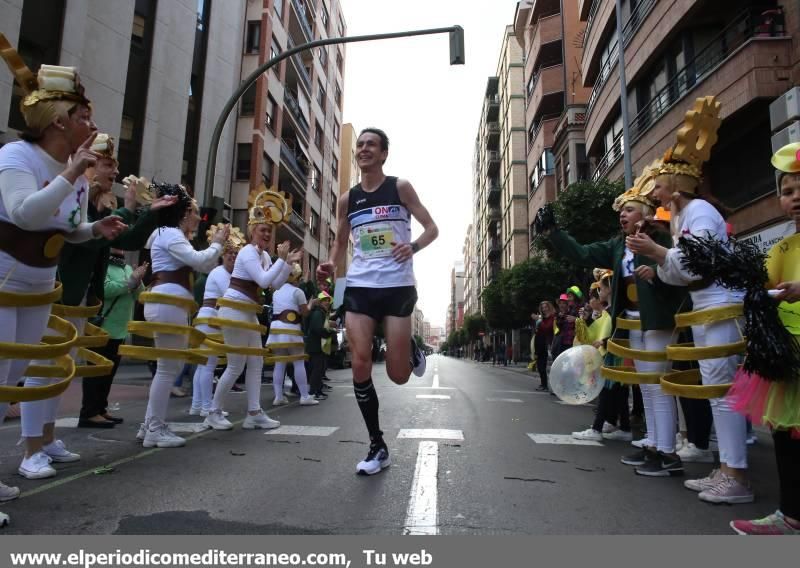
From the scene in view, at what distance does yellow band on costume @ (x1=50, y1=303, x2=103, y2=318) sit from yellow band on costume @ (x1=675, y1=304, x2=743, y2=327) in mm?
4039

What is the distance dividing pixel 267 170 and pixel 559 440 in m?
27.0

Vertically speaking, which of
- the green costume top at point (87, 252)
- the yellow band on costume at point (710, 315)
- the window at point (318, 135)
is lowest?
the yellow band on costume at point (710, 315)

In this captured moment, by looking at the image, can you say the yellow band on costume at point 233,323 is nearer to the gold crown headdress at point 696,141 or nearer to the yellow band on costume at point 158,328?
the yellow band on costume at point 158,328

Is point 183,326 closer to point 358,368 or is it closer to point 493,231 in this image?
point 358,368

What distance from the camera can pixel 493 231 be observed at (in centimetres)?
6569

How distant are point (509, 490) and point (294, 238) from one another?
33.2 m

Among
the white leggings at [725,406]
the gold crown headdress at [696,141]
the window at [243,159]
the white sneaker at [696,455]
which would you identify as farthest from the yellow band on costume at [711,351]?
the window at [243,159]

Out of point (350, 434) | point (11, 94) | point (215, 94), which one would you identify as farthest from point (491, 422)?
point (215, 94)

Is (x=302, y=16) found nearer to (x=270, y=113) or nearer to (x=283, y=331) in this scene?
(x=270, y=113)

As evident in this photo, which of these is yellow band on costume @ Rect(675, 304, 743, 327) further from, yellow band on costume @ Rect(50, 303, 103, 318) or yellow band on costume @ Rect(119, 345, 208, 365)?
yellow band on costume @ Rect(50, 303, 103, 318)

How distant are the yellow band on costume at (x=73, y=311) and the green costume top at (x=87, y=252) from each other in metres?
0.12

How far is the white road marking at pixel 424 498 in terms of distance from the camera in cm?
254

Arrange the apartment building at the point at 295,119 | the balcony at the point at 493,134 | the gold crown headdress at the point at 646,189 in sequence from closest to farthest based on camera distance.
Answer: the gold crown headdress at the point at 646,189 < the apartment building at the point at 295,119 < the balcony at the point at 493,134

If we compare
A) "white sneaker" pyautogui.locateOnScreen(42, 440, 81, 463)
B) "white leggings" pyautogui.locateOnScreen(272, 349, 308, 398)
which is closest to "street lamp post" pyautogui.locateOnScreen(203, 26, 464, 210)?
"white leggings" pyautogui.locateOnScreen(272, 349, 308, 398)
